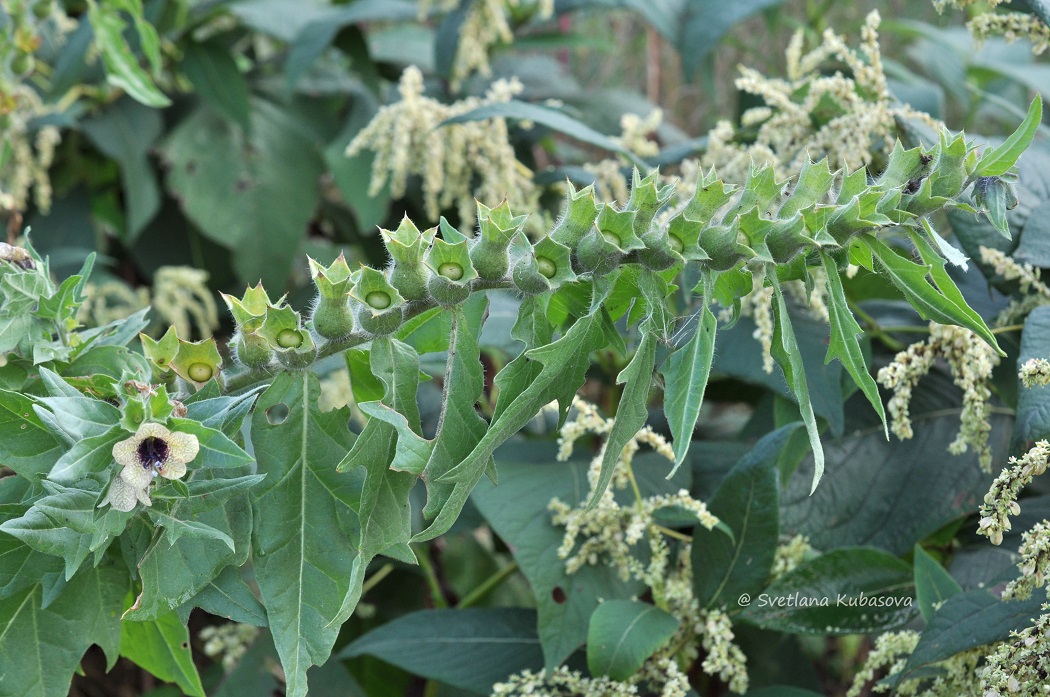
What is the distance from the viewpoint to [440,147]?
948 millimetres

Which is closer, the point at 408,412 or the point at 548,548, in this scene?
the point at 408,412

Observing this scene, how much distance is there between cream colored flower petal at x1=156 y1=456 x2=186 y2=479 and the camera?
0.39m

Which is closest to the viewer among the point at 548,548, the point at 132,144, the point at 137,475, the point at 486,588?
the point at 137,475

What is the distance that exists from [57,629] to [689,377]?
349 mm

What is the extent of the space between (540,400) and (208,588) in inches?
7.8

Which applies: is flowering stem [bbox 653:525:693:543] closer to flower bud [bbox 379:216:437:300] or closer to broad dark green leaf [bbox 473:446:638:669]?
broad dark green leaf [bbox 473:446:638:669]

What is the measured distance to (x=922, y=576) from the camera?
65cm

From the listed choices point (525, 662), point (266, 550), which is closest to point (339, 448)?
point (266, 550)

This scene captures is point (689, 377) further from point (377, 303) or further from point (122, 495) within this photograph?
point (122, 495)

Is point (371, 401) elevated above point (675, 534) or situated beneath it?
elevated above

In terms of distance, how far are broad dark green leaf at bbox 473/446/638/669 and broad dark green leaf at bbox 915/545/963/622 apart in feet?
0.66

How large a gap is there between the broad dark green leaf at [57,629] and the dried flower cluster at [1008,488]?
1.48 ft

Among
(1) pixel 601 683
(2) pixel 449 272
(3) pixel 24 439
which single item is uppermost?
(2) pixel 449 272

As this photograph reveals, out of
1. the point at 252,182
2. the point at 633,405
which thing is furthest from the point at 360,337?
the point at 252,182
